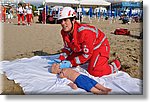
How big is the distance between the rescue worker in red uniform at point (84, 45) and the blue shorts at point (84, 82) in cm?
8

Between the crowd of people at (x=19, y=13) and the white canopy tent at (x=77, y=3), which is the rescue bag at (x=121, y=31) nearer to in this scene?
the white canopy tent at (x=77, y=3)

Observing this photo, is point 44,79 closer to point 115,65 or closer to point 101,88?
point 101,88

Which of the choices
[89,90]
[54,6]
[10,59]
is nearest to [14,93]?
[10,59]

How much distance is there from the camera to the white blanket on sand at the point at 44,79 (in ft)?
8.95

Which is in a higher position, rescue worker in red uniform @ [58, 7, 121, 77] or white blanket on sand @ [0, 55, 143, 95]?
rescue worker in red uniform @ [58, 7, 121, 77]

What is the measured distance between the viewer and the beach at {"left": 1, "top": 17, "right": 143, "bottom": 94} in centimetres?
281

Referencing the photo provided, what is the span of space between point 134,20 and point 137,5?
14 cm

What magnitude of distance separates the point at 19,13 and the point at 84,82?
0.86m

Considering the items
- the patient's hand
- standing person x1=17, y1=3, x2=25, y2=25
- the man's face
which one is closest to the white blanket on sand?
the patient's hand

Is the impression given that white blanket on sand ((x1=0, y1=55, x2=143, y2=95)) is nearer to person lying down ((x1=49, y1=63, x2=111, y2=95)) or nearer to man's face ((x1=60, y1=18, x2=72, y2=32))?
person lying down ((x1=49, y1=63, x2=111, y2=95))

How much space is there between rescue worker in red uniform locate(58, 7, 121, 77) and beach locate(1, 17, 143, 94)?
66 millimetres

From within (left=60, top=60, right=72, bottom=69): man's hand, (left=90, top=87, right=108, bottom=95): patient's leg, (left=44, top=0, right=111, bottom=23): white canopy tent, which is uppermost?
(left=44, top=0, right=111, bottom=23): white canopy tent

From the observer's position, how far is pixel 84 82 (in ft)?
→ 8.84

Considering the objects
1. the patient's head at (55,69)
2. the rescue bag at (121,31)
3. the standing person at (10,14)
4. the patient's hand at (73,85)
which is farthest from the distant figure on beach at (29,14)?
the rescue bag at (121,31)
